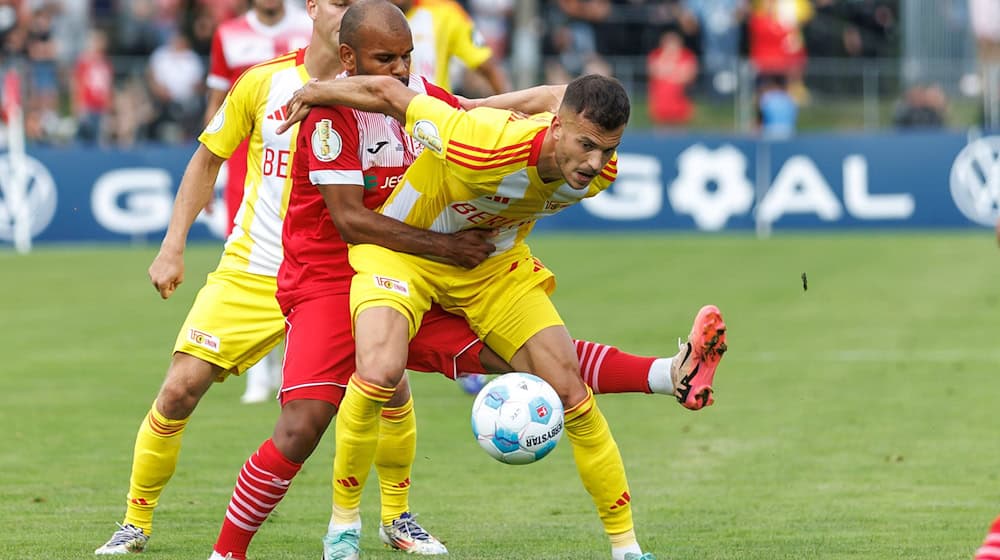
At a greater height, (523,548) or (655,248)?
(523,548)

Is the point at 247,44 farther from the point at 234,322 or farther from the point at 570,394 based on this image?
the point at 570,394

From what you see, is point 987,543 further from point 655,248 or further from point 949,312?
point 655,248

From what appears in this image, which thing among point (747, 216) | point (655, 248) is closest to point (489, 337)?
point (655, 248)

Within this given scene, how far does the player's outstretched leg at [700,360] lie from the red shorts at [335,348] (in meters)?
0.79

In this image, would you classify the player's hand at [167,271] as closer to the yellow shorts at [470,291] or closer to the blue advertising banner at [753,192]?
the yellow shorts at [470,291]

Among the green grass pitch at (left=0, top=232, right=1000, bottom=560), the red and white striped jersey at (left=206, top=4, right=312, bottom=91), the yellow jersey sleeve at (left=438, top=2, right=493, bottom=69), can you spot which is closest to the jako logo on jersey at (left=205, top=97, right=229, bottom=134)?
the green grass pitch at (left=0, top=232, right=1000, bottom=560)

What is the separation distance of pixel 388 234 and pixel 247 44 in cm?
442

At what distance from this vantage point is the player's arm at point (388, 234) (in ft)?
20.0

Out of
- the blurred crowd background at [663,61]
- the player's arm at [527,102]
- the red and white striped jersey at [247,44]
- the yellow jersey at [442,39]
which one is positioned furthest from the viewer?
the blurred crowd background at [663,61]

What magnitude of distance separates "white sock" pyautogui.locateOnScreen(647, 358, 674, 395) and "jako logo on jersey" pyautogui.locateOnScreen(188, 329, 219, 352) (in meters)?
1.73

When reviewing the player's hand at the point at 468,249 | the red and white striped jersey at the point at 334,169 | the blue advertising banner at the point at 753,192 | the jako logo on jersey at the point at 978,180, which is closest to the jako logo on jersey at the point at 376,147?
the red and white striped jersey at the point at 334,169

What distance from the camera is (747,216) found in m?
22.8

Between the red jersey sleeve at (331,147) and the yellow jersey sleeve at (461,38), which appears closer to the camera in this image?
the red jersey sleeve at (331,147)

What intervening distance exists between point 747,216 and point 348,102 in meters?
17.3
